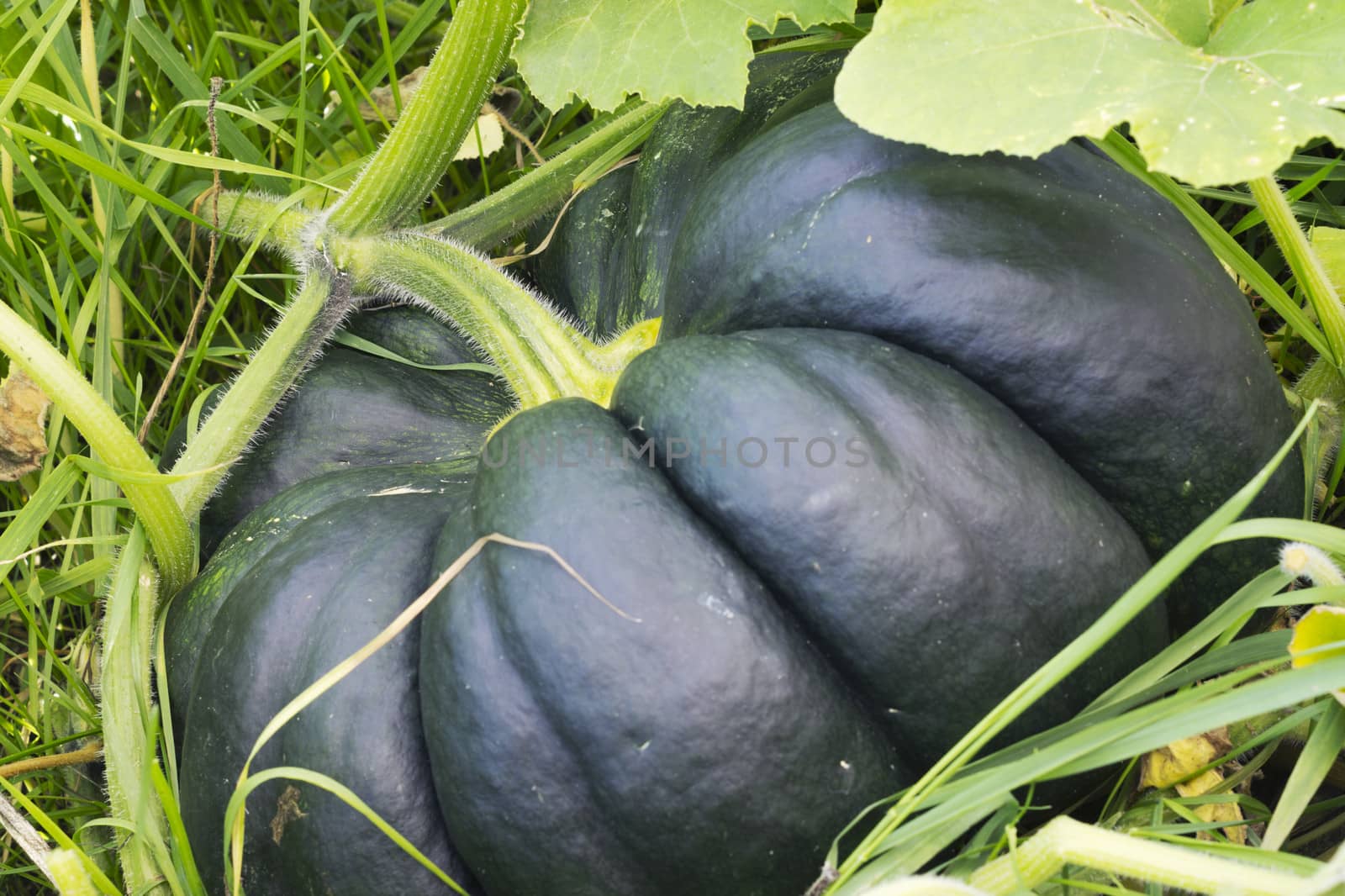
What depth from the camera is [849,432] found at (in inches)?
57.3

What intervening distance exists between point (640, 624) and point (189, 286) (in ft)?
5.63

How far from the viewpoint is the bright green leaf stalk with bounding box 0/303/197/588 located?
1795 millimetres

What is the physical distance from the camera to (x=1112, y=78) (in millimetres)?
1448

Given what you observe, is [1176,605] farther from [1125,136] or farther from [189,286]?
[189,286]

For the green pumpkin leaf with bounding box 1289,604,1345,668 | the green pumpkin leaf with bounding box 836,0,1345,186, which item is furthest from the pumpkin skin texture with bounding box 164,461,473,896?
the green pumpkin leaf with bounding box 1289,604,1345,668

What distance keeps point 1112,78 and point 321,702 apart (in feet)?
3.91

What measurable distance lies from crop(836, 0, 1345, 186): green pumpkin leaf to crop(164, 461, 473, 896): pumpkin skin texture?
0.82 meters

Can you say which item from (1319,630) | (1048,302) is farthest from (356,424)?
(1319,630)

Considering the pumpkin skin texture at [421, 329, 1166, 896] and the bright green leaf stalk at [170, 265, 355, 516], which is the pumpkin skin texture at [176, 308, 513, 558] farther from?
the pumpkin skin texture at [421, 329, 1166, 896]

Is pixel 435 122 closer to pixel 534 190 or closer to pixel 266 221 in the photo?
pixel 534 190

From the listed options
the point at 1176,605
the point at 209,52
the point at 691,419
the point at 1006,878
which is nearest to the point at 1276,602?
the point at 1176,605

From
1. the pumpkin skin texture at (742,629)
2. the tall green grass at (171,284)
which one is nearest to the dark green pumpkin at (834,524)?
the pumpkin skin texture at (742,629)

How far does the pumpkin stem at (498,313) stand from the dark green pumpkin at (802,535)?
0.65ft

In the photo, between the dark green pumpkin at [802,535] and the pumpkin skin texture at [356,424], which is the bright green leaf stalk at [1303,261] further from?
the pumpkin skin texture at [356,424]
